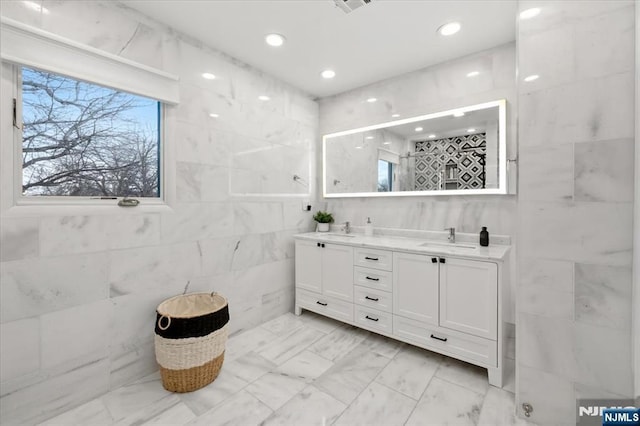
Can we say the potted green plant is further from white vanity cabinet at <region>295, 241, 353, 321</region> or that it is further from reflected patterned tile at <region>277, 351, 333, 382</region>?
reflected patterned tile at <region>277, 351, 333, 382</region>

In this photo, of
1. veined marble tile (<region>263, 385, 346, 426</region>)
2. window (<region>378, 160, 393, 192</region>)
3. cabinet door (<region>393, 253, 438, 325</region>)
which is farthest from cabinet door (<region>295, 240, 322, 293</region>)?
veined marble tile (<region>263, 385, 346, 426</region>)

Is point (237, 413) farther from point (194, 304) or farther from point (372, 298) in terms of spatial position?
point (372, 298)

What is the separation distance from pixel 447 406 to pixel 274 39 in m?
2.87

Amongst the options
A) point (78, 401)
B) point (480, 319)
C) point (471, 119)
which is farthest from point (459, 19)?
point (78, 401)

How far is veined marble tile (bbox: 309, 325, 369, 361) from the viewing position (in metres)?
2.20

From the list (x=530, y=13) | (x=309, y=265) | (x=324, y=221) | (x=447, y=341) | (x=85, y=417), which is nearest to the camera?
(x=530, y=13)

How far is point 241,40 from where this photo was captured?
7.27 ft

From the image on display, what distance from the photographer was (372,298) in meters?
2.36

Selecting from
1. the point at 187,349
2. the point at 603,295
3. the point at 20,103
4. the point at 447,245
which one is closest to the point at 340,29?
the point at 447,245

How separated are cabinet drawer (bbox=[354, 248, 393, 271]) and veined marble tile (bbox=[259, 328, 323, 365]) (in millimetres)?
801

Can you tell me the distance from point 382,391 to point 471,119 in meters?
2.28

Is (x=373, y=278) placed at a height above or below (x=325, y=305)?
above

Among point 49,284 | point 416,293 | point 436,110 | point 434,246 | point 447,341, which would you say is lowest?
point 447,341

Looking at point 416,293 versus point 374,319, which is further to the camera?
point 374,319
